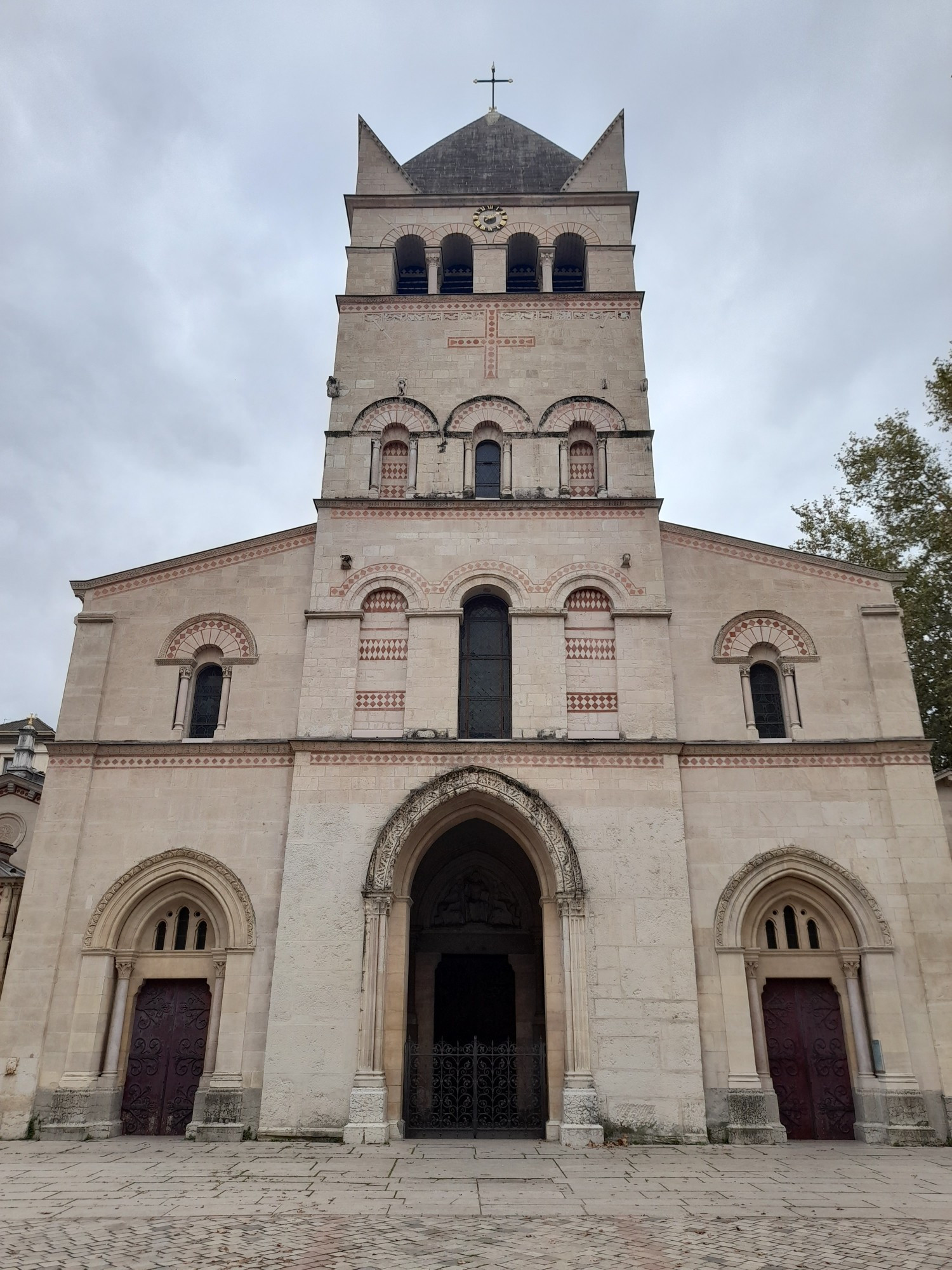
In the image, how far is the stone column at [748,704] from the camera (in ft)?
51.1

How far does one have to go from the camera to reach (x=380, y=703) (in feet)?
51.8

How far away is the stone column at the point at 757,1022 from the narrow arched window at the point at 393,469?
9.98 meters

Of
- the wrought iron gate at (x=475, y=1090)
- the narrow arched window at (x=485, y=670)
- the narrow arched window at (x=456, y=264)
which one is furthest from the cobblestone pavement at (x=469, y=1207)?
the narrow arched window at (x=456, y=264)

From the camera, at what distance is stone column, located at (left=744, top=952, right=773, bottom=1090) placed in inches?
545

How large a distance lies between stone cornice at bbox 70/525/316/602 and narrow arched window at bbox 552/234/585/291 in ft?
27.5

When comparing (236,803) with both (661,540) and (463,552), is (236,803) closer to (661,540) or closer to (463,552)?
(463,552)

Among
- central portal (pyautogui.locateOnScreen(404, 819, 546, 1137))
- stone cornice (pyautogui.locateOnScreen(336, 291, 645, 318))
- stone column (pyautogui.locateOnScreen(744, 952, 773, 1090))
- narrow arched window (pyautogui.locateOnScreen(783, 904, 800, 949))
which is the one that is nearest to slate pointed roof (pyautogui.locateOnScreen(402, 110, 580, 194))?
stone cornice (pyautogui.locateOnScreen(336, 291, 645, 318))

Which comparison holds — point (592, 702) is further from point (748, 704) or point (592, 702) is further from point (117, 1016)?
point (117, 1016)

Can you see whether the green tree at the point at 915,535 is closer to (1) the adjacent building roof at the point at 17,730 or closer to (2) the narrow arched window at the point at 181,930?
(2) the narrow arched window at the point at 181,930

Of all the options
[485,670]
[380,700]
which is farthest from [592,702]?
[380,700]

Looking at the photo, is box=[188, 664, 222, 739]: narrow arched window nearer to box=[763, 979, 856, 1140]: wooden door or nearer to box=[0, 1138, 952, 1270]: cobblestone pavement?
box=[0, 1138, 952, 1270]: cobblestone pavement

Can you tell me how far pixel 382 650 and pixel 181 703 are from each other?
359 cm

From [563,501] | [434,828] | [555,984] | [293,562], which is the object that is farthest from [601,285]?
[555,984]

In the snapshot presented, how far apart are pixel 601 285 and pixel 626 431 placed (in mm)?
3983
